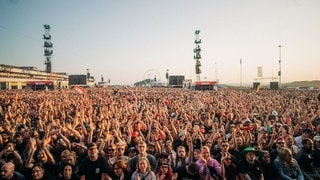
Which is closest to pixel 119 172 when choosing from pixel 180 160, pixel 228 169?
pixel 180 160

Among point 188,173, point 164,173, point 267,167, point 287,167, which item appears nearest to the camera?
point 164,173

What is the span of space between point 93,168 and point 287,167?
3636 millimetres

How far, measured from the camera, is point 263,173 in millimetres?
5164

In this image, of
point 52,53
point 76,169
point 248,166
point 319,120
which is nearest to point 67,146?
point 76,169

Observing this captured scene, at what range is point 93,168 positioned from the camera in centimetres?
482

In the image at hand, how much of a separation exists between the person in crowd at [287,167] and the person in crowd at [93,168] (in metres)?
3.24

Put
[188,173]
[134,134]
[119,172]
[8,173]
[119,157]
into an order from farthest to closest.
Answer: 1. [134,134]
2. [119,157]
3. [119,172]
4. [188,173]
5. [8,173]

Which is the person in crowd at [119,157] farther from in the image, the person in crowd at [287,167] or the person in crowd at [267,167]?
the person in crowd at [287,167]

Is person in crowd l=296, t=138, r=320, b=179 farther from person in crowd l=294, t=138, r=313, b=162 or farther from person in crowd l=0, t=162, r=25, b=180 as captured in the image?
person in crowd l=0, t=162, r=25, b=180

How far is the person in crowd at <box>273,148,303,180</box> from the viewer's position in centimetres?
495

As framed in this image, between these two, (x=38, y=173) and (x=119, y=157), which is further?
(x=119, y=157)

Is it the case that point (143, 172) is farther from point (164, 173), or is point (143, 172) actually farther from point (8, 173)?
point (8, 173)

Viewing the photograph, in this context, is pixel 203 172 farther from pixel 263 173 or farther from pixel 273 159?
pixel 273 159

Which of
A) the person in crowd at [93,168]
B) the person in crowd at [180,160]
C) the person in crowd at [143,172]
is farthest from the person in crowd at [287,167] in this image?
the person in crowd at [93,168]
